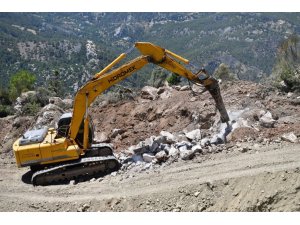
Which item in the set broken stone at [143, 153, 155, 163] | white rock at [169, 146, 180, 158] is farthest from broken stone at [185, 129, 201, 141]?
broken stone at [143, 153, 155, 163]

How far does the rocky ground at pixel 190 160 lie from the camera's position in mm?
12414

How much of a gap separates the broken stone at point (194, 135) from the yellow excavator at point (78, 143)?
2.92 meters

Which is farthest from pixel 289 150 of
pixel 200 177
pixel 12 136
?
pixel 12 136

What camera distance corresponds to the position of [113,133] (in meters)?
20.3

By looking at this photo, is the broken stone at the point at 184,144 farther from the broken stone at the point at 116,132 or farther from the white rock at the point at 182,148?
the broken stone at the point at 116,132

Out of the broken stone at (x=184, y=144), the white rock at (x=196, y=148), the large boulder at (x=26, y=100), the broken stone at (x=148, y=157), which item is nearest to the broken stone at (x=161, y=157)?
the broken stone at (x=148, y=157)

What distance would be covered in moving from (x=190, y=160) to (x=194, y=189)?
2.49m

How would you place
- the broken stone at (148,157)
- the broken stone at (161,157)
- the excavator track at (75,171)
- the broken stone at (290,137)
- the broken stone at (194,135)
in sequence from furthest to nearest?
the broken stone at (194,135) → the broken stone at (148,157) → the broken stone at (161,157) → the excavator track at (75,171) → the broken stone at (290,137)

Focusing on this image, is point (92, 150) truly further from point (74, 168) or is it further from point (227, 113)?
point (227, 113)

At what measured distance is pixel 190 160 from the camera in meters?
15.3

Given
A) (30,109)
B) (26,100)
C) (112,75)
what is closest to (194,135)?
(112,75)

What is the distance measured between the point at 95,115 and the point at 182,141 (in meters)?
7.63

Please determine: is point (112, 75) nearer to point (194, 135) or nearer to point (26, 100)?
point (194, 135)

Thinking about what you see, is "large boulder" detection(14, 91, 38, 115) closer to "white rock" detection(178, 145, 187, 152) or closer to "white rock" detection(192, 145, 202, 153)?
"white rock" detection(178, 145, 187, 152)
